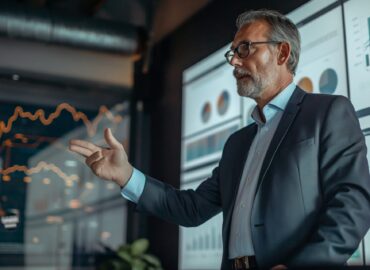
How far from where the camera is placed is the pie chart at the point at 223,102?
3309 millimetres

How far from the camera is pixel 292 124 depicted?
55.3 inches

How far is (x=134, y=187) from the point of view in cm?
156

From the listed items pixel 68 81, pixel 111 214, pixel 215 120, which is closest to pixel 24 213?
pixel 111 214

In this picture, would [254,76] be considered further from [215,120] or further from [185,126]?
[185,126]

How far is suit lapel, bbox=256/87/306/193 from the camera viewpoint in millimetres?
1380

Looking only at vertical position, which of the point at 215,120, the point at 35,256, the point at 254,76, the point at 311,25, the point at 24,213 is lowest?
the point at 35,256

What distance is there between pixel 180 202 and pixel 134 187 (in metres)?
0.14

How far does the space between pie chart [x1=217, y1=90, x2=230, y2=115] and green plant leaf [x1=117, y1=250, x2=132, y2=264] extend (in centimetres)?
120

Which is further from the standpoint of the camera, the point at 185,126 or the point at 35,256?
the point at 35,256

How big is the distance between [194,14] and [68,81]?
3.66 feet

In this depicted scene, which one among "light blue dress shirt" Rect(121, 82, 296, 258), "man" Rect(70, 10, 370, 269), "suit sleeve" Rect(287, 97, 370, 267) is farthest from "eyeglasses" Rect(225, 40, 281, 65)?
"suit sleeve" Rect(287, 97, 370, 267)

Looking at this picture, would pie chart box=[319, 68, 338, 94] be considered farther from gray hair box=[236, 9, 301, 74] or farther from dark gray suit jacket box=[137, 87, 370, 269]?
dark gray suit jacket box=[137, 87, 370, 269]

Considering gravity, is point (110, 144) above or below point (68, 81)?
below

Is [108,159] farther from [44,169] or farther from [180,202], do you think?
[44,169]
